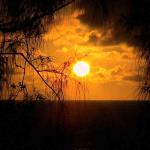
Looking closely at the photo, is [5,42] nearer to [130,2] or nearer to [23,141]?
[23,141]

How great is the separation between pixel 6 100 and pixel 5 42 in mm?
560

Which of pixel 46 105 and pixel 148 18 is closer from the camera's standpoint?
pixel 148 18

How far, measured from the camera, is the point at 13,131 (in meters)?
4.28

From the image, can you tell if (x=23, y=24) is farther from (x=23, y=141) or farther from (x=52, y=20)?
(x=23, y=141)

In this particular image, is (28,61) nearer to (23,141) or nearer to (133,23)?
(23,141)

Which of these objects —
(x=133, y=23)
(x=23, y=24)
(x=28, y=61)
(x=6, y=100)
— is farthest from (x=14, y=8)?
(x=133, y=23)

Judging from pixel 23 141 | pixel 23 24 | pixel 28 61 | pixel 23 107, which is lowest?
pixel 23 141

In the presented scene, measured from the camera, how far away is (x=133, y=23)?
4344 millimetres

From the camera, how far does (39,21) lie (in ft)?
14.4

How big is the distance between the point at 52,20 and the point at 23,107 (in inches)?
34.9

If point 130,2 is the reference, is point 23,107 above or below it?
below

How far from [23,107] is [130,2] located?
1413 millimetres

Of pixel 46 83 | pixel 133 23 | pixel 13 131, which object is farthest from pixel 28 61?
pixel 133 23

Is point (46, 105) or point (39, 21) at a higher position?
point (39, 21)
